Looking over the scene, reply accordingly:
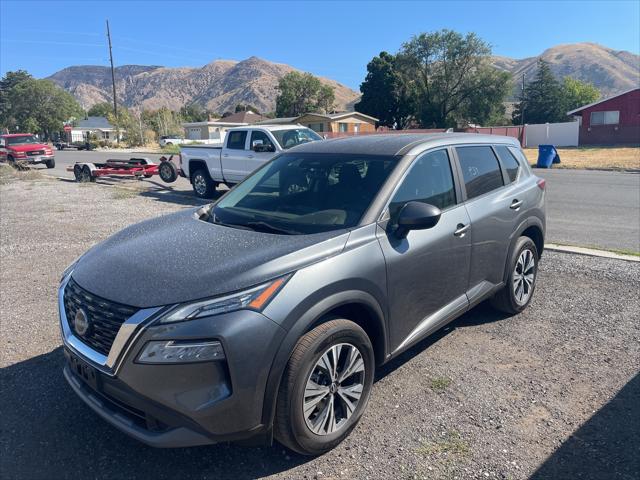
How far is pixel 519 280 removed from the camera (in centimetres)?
477

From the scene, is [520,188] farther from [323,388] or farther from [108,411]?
[108,411]

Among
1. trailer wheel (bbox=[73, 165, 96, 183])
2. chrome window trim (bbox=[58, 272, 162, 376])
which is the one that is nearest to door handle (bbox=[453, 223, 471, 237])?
chrome window trim (bbox=[58, 272, 162, 376])

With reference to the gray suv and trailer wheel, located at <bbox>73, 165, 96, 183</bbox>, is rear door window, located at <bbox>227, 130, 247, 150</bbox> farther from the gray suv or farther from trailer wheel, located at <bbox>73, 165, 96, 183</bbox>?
the gray suv

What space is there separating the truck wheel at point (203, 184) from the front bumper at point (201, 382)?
10.9 metres

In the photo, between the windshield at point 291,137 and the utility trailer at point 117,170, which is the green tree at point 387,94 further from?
the windshield at point 291,137

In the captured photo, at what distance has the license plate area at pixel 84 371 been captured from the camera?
105 inches

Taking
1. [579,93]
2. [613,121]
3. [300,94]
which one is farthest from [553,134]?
[300,94]

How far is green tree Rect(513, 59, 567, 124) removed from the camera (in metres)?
69.9

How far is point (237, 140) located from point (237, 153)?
410 millimetres

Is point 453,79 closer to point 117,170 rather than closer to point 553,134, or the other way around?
point 553,134

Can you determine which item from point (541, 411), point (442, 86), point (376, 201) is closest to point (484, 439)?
point (541, 411)

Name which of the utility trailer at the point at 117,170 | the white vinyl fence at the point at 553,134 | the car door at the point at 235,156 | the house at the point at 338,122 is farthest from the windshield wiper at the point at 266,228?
the house at the point at 338,122

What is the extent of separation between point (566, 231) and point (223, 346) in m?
8.20

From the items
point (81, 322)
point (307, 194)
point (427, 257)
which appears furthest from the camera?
point (307, 194)
